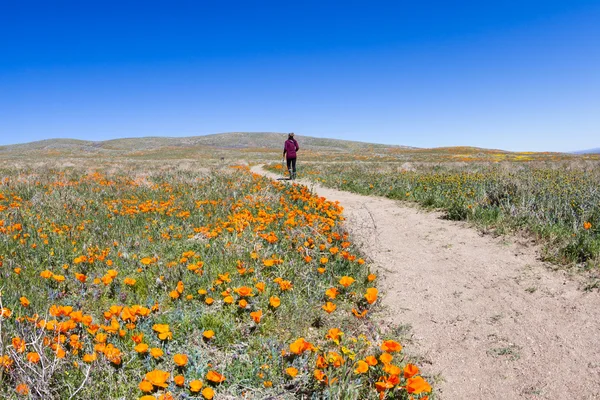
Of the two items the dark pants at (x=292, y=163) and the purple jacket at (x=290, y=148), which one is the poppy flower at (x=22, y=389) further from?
the dark pants at (x=292, y=163)

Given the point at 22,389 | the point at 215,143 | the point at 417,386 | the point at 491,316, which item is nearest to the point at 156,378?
the point at 22,389

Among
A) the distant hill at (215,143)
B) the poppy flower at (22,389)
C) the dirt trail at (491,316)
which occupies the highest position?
the distant hill at (215,143)

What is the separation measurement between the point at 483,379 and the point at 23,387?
3.59 metres

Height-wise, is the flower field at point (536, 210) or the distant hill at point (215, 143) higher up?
the distant hill at point (215, 143)

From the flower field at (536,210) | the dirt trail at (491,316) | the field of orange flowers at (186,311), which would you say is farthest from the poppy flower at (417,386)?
the flower field at (536,210)

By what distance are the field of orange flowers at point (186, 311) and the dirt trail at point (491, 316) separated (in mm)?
517

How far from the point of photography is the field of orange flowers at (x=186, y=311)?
8.50 ft

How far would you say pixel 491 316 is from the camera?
4.07 metres

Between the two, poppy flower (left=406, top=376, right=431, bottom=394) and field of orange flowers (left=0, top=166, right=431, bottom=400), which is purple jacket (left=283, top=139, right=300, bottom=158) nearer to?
field of orange flowers (left=0, top=166, right=431, bottom=400)

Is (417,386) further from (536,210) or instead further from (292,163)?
(292,163)

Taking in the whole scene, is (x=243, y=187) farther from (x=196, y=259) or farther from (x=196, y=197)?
(x=196, y=259)

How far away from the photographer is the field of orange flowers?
259cm

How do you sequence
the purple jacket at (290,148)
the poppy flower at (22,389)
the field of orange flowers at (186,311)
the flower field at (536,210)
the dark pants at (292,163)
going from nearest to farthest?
the poppy flower at (22,389), the field of orange flowers at (186,311), the flower field at (536,210), the purple jacket at (290,148), the dark pants at (292,163)

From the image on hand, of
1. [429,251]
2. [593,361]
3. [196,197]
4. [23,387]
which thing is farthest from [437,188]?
[23,387]
